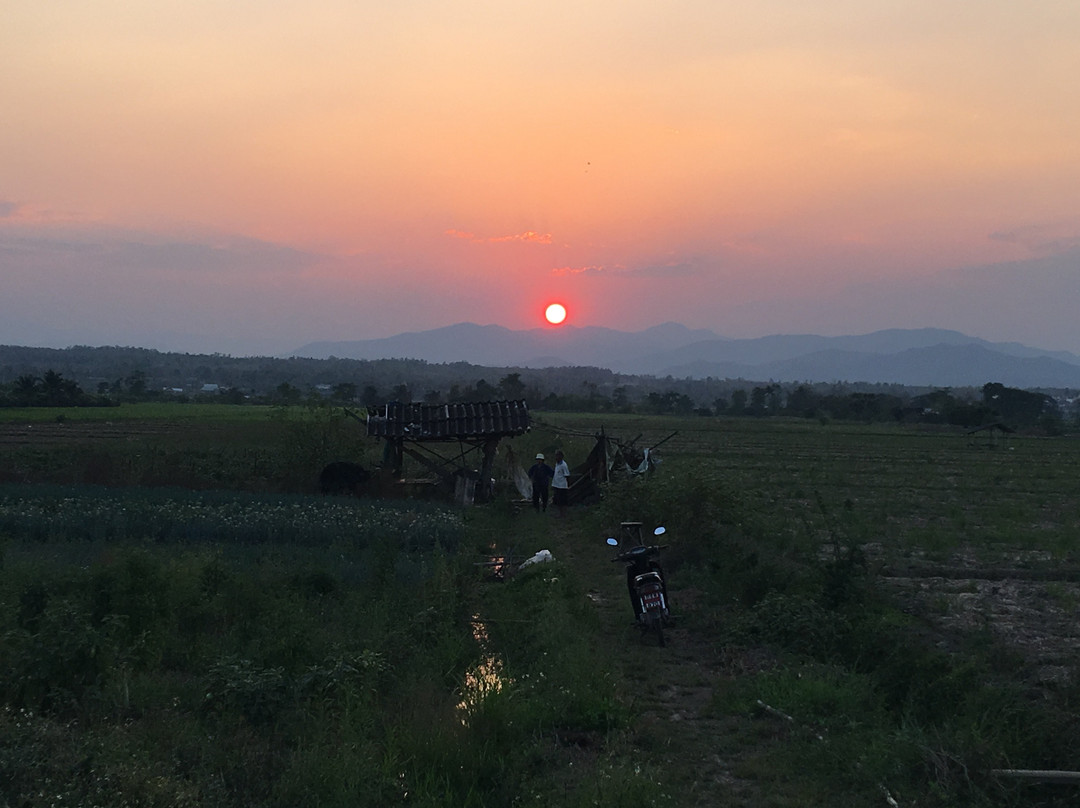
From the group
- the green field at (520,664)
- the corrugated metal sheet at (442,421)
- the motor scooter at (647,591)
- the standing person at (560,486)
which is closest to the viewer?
the green field at (520,664)

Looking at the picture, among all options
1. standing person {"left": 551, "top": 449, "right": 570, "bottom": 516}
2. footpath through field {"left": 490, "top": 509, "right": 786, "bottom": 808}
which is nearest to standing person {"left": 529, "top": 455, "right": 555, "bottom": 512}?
standing person {"left": 551, "top": 449, "right": 570, "bottom": 516}

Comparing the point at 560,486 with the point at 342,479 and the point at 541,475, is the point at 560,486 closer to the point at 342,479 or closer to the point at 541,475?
the point at 541,475

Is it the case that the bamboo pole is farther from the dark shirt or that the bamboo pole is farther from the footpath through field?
the dark shirt

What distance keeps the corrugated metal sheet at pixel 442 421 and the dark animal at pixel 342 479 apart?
137cm

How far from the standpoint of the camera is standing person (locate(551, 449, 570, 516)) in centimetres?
2255

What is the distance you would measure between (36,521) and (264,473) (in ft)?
35.6

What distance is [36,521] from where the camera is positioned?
1623 cm

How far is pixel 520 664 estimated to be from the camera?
9180mm

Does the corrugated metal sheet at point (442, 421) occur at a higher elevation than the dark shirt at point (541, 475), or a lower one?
higher

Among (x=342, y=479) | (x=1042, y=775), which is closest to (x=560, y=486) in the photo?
(x=342, y=479)

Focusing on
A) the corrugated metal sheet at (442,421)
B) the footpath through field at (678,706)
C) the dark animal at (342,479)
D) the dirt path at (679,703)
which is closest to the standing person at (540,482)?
the corrugated metal sheet at (442,421)

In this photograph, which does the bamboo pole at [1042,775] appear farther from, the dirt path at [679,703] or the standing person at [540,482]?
the standing person at [540,482]

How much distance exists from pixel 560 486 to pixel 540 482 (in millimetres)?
630

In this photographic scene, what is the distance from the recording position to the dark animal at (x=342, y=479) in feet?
78.2
